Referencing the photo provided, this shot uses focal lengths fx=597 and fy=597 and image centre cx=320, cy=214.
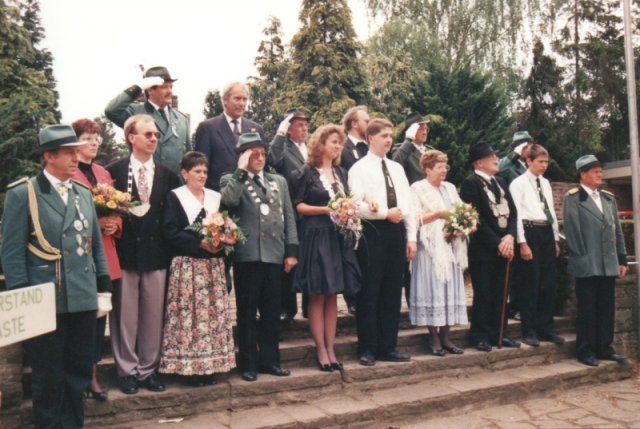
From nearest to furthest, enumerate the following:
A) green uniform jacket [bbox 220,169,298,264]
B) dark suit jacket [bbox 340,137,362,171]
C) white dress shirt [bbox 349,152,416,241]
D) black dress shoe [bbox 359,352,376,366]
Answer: green uniform jacket [bbox 220,169,298,264] → black dress shoe [bbox 359,352,376,366] → white dress shirt [bbox 349,152,416,241] → dark suit jacket [bbox 340,137,362,171]

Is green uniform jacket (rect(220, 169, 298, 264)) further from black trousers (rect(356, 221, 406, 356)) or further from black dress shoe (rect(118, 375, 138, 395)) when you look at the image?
black dress shoe (rect(118, 375, 138, 395))

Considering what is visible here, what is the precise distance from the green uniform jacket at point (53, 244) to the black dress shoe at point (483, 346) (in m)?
3.86

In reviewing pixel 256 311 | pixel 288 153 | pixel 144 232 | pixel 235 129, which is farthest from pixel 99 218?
pixel 288 153

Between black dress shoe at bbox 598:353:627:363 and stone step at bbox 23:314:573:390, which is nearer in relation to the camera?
stone step at bbox 23:314:573:390

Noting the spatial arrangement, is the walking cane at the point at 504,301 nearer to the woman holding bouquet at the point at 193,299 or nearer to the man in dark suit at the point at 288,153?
the man in dark suit at the point at 288,153

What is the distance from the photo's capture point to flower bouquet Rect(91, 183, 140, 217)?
4.25 m

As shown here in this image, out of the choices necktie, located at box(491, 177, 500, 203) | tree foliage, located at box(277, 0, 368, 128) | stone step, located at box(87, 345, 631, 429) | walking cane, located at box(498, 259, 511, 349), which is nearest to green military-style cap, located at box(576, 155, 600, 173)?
necktie, located at box(491, 177, 500, 203)

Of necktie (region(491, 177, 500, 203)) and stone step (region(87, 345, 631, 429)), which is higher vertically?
necktie (region(491, 177, 500, 203))

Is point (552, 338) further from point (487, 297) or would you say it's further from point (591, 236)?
point (591, 236)

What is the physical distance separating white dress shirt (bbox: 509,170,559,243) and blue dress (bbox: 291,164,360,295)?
7.09 ft

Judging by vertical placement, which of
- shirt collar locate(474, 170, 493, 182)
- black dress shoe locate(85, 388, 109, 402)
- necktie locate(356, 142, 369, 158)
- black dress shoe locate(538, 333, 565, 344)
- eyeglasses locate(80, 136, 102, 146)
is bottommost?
black dress shoe locate(538, 333, 565, 344)

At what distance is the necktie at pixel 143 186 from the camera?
4.74 m

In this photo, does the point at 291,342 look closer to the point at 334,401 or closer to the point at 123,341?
the point at 334,401

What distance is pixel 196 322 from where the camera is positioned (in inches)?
181
